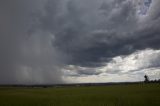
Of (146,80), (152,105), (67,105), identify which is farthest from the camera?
(146,80)

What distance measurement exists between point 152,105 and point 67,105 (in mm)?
11804

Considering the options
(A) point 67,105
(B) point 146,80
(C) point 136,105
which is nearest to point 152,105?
(C) point 136,105

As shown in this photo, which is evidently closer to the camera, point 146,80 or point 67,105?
point 67,105

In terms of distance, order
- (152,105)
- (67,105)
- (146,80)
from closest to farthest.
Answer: (152,105), (67,105), (146,80)

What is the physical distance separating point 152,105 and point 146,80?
156 m

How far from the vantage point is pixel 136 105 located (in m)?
30.1

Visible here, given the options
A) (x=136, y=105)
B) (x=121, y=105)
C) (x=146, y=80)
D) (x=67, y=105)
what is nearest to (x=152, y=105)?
(x=136, y=105)

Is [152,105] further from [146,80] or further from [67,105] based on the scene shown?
[146,80]

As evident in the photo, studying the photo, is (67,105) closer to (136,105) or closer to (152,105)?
(136,105)

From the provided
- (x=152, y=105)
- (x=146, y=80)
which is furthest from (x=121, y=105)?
(x=146, y=80)

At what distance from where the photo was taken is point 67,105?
32.7m

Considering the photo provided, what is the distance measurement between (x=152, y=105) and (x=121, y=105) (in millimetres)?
4001

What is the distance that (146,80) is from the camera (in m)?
178

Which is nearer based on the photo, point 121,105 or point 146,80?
point 121,105
